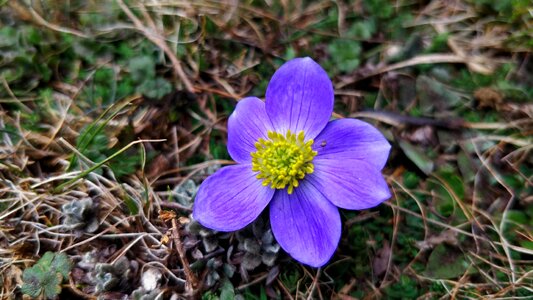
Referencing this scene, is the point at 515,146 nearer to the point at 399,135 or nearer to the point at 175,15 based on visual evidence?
the point at 399,135

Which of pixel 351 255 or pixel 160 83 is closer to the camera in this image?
pixel 351 255

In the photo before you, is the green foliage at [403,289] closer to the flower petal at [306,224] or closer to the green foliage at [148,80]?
the flower petal at [306,224]

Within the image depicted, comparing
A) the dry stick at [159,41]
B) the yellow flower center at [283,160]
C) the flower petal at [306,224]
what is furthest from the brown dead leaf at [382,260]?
the dry stick at [159,41]

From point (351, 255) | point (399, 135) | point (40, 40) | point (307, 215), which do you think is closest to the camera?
point (307, 215)

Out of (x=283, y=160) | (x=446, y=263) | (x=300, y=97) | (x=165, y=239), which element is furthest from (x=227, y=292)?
(x=446, y=263)

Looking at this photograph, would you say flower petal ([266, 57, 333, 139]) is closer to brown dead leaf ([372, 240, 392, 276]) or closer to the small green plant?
brown dead leaf ([372, 240, 392, 276])

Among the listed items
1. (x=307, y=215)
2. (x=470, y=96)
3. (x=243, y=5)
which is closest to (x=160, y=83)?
(x=243, y=5)

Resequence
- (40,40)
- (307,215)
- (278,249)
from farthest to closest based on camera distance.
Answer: (40,40)
(278,249)
(307,215)
